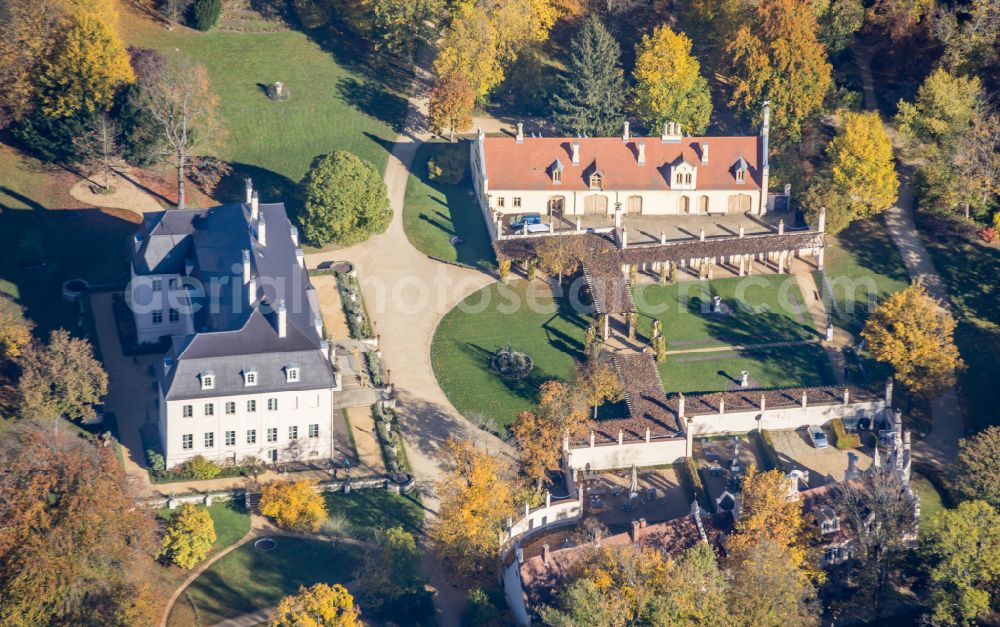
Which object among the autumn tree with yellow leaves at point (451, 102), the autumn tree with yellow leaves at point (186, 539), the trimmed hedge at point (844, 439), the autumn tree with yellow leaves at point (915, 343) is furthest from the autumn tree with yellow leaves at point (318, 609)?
the autumn tree with yellow leaves at point (451, 102)

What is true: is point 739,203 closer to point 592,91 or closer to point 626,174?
point 626,174

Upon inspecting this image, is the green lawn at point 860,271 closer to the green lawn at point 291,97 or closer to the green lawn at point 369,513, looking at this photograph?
the green lawn at point 369,513

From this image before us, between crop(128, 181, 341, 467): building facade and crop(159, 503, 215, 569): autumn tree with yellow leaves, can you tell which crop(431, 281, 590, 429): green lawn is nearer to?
crop(128, 181, 341, 467): building facade

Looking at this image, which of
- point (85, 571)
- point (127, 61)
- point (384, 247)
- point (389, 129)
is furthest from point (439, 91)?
point (85, 571)

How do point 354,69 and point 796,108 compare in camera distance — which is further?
point 354,69

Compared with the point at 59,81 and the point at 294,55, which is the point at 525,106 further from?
the point at 59,81

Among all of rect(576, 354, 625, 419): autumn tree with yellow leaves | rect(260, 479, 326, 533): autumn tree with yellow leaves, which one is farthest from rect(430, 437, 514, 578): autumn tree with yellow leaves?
rect(576, 354, 625, 419): autumn tree with yellow leaves
